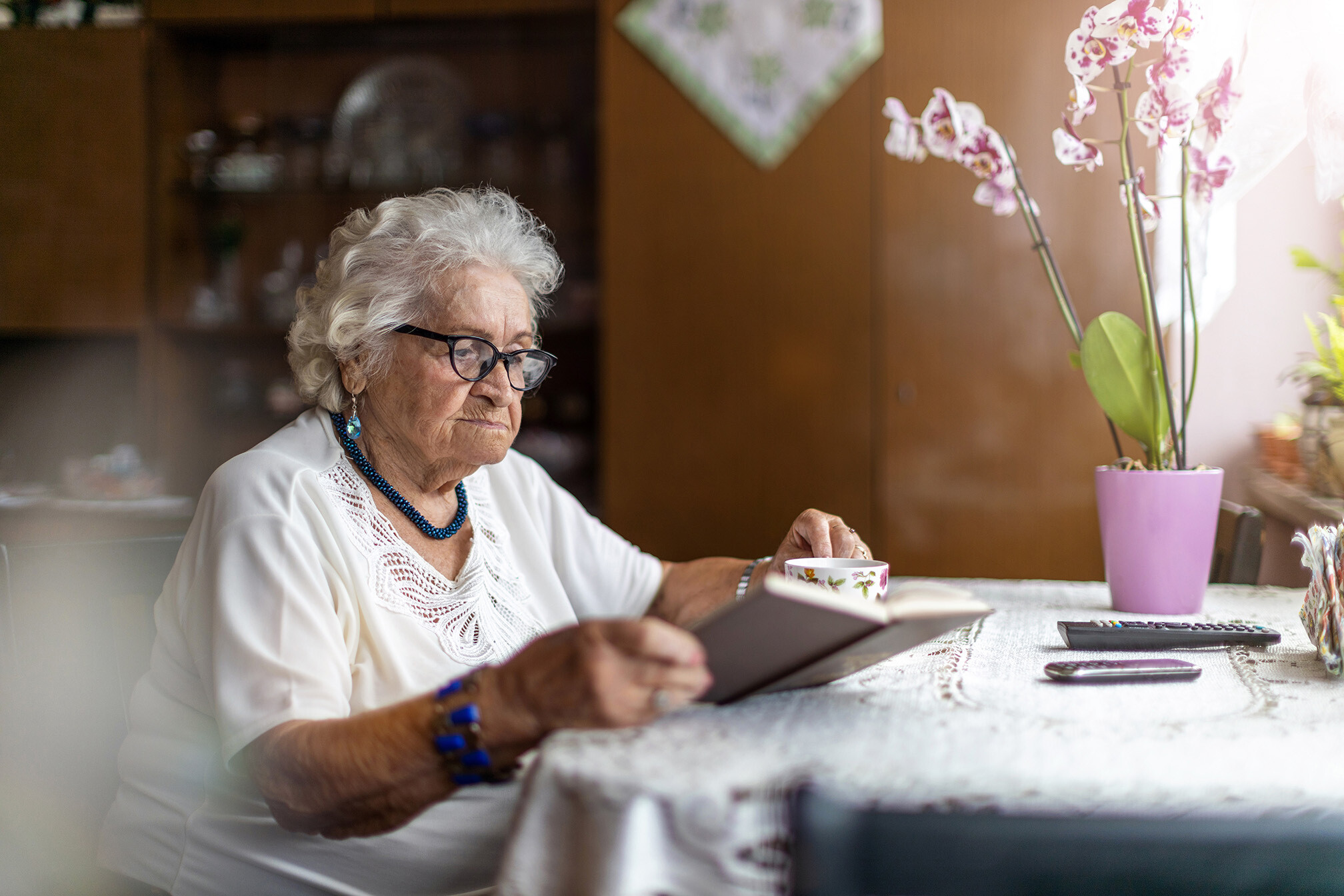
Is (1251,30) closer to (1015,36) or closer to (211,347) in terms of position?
(1015,36)

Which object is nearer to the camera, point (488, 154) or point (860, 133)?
point (860, 133)

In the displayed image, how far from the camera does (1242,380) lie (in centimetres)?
252

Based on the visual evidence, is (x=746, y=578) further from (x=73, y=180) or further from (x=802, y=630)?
(x=73, y=180)

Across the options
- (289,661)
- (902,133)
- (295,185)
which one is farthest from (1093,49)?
(295,185)

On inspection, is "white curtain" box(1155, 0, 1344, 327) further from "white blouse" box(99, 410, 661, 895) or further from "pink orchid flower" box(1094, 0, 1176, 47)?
"white blouse" box(99, 410, 661, 895)

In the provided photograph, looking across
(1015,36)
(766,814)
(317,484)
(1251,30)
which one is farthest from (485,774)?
(1015,36)

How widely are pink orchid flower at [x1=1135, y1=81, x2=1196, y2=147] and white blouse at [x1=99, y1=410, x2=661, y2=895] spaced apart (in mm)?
855

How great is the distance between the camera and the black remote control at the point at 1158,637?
95cm

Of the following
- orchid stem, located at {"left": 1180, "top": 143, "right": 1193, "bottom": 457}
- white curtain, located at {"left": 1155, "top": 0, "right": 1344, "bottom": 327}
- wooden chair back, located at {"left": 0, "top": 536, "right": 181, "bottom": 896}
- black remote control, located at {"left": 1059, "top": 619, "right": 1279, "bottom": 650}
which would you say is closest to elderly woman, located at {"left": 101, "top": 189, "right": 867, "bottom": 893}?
wooden chair back, located at {"left": 0, "top": 536, "right": 181, "bottom": 896}

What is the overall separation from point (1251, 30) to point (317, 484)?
45.6 inches

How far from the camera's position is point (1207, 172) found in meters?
1.13

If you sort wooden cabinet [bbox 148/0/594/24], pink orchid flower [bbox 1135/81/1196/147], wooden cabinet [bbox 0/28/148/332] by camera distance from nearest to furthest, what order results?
1. pink orchid flower [bbox 1135/81/1196/147]
2. wooden cabinet [bbox 148/0/594/24]
3. wooden cabinet [bbox 0/28/148/332]

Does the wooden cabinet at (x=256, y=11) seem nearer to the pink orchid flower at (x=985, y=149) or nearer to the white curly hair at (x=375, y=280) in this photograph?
the white curly hair at (x=375, y=280)

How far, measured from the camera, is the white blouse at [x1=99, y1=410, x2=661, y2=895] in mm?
845
